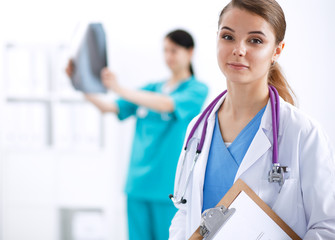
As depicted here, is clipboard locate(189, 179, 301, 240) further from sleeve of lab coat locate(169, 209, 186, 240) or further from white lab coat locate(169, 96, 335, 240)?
sleeve of lab coat locate(169, 209, 186, 240)

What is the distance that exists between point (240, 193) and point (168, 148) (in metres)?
1.21

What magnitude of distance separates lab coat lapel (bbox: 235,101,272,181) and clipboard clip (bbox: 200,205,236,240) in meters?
0.11

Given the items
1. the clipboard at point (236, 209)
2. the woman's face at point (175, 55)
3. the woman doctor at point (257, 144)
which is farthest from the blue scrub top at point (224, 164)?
the woman's face at point (175, 55)

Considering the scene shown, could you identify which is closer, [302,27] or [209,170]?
[209,170]

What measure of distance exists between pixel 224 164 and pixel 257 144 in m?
0.11

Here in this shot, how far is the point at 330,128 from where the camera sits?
2326mm

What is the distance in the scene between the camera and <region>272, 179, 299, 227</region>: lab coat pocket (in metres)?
0.91

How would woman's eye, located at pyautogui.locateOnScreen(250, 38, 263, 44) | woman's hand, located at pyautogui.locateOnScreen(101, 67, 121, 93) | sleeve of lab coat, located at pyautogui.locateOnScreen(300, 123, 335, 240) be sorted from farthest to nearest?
woman's hand, located at pyautogui.locateOnScreen(101, 67, 121, 93), woman's eye, located at pyautogui.locateOnScreen(250, 38, 263, 44), sleeve of lab coat, located at pyautogui.locateOnScreen(300, 123, 335, 240)

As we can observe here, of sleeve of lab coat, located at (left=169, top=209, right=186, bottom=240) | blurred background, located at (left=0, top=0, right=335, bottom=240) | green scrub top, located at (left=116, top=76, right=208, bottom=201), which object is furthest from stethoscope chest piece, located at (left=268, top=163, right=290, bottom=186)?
blurred background, located at (left=0, top=0, right=335, bottom=240)

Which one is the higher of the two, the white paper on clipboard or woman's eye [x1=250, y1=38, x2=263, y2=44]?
woman's eye [x1=250, y1=38, x2=263, y2=44]

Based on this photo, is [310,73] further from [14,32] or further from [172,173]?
[14,32]

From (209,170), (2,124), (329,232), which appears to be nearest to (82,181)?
(2,124)

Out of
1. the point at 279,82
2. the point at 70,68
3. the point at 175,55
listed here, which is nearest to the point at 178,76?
the point at 175,55

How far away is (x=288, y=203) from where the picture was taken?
0.92m
